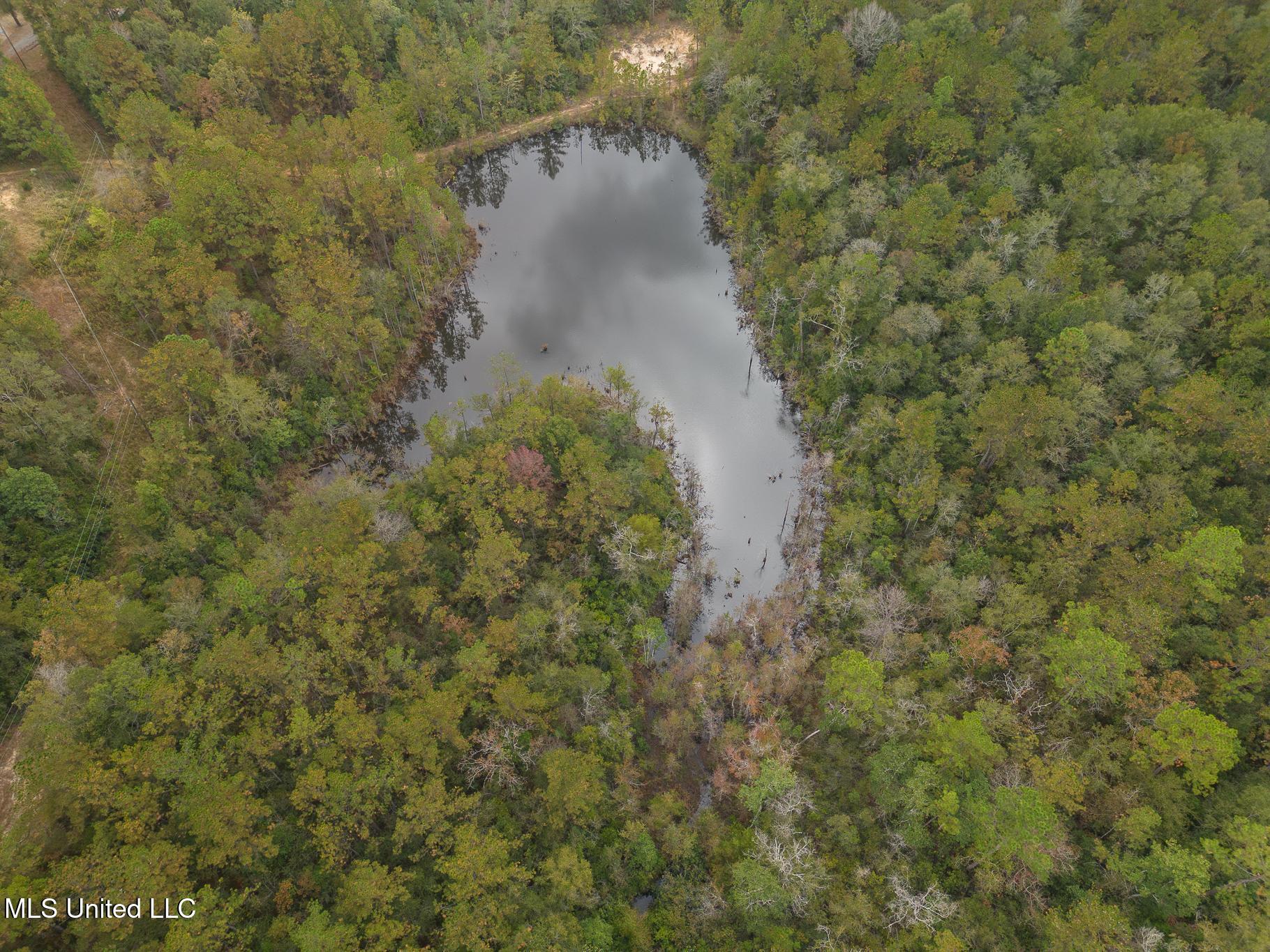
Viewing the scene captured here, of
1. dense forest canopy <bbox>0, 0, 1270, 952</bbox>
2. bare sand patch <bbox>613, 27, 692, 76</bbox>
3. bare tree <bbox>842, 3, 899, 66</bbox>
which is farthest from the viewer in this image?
bare sand patch <bbox>613, 27, 692, 76</bbox>

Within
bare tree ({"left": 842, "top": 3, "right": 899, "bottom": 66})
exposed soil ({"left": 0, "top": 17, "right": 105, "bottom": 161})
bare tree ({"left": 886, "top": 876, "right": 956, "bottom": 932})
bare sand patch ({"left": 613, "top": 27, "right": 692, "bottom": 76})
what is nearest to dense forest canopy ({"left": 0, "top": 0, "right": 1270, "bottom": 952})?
bare tree ({"left": 886, "top": 876, "right": 956, "bottom": 932})

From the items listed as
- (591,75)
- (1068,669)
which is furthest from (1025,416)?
(591,75)

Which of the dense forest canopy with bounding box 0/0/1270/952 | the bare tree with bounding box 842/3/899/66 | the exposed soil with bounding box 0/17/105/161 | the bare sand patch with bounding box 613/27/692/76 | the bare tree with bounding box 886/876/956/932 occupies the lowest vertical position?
the bare tree with bounding box 886/876/956/932

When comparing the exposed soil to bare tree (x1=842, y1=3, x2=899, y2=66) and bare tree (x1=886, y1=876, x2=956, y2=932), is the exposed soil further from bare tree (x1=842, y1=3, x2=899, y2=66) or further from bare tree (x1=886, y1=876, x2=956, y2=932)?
bare tree (x1=886, y1=876, x2=956, y2=932)

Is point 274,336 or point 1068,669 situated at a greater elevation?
A: point 274,336

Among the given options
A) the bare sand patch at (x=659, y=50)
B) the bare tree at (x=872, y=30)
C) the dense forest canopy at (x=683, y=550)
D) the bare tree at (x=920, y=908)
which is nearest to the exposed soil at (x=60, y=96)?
the dense forest canopy at (x=683, y=550)

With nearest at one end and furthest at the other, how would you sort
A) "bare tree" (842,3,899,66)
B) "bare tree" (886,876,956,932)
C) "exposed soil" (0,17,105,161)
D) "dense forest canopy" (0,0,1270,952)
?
"dense forest canopy" (0,0,1270,952) < "bare tree" (886,876,956,932) < "exposed soil" (0,17,105,161) < "bare tree" (842,3,899,66)

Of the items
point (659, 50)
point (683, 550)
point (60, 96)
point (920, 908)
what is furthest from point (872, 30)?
point (60, 96)

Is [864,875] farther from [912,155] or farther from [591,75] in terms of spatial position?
[591,75]
